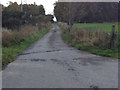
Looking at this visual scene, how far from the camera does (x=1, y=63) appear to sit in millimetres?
9391

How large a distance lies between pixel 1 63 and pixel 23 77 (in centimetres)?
271

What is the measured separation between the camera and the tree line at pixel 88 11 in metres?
32.3

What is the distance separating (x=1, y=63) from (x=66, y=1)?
24920 mm

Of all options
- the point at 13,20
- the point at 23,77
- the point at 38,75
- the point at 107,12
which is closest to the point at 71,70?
the point at 38,75

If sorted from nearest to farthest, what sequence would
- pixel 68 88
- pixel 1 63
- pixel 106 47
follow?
pixel 68 88
pixel 1 63
pixel 106 47

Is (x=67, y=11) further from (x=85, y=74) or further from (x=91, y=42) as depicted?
(x=85, y=74)

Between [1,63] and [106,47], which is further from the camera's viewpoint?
[106,47]

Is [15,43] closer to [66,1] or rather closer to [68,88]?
[68,88]

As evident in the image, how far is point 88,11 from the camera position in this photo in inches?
1503

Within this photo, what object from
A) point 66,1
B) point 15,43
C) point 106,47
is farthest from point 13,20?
point 106,47

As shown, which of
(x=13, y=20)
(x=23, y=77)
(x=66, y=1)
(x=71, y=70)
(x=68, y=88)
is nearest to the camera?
(x=68, y=88)

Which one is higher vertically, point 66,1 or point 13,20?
point 66,1

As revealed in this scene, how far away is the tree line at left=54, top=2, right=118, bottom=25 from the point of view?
32.3 m

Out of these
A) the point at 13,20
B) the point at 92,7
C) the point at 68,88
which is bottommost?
the point at 68,88
